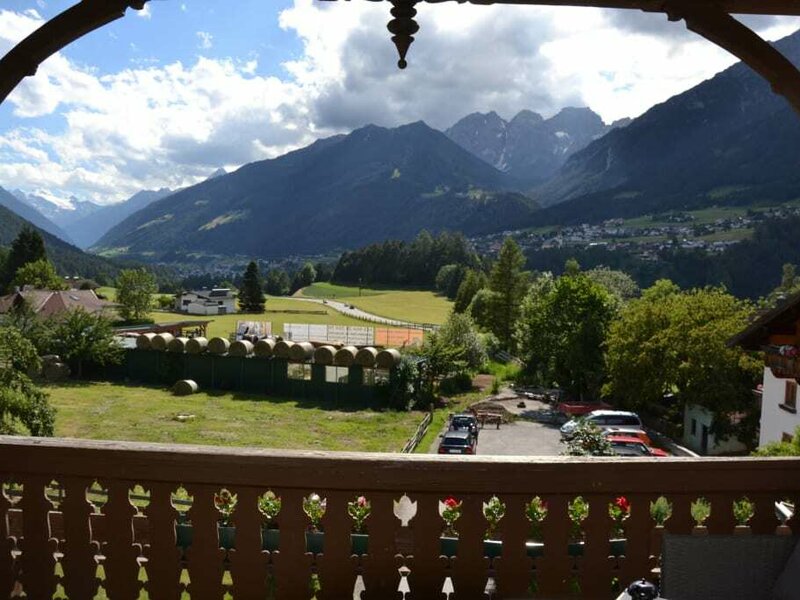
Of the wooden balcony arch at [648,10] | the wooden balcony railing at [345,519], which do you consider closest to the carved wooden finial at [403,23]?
the wooden balcony arch at [648,10]

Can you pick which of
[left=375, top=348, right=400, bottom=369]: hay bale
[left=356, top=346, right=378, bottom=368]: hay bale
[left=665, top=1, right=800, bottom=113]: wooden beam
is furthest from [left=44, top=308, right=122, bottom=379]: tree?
[left=665, top=1, right=800, bottom=113]: wooden beam

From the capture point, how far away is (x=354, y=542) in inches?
163

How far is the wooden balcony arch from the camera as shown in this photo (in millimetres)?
3947

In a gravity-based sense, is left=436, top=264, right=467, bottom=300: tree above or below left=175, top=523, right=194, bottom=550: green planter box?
above

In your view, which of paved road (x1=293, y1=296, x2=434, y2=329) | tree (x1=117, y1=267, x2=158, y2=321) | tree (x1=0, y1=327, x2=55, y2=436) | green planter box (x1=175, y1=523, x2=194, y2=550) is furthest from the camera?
paved road (x1=293, y1=296, x2=434, y2=329)

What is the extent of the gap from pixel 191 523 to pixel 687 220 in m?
192

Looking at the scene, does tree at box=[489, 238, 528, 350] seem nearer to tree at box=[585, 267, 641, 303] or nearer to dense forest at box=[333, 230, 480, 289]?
tree at box=[585, 267, 641, 303]

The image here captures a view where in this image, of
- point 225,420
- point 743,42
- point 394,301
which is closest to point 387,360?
point 225,420

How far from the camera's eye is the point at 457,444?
76.7 ft

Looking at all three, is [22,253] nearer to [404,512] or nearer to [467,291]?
[467,291]

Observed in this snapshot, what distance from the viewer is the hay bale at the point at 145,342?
1499 inches

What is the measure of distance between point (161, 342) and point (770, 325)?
1286 inches

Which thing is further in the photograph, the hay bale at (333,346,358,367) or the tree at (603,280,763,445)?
the hay bale at (333,346,358,367)

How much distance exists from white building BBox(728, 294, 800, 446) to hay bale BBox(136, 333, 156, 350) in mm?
31578
